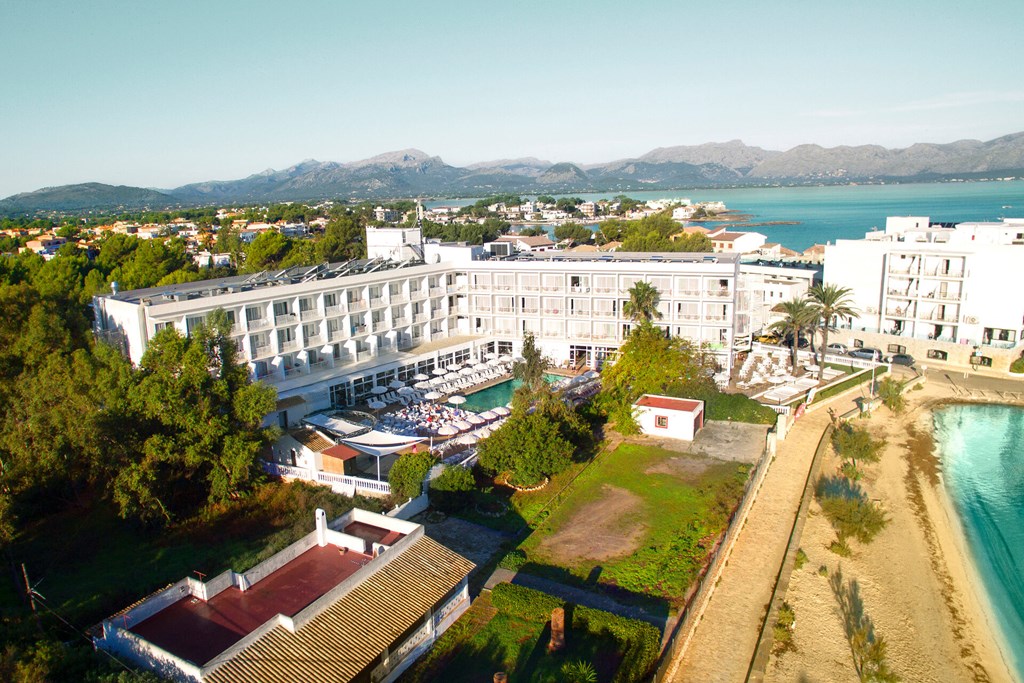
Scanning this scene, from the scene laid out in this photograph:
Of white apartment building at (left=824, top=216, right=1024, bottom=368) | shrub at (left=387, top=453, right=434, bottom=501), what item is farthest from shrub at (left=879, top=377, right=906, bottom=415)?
shrub at (left=387, top=453, right=434, bottom=501)

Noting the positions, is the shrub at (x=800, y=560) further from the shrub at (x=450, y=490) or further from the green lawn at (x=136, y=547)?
the green lawn at (x=136, y=547)

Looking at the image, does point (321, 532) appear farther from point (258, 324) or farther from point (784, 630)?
point (258, 324)

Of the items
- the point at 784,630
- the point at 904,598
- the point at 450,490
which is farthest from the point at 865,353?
the point at 450,490

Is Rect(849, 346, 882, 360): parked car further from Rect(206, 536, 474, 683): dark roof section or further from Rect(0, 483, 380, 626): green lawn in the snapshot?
Rect(206, 536, 474, 683): dark roof section

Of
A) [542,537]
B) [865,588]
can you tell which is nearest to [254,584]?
[542,537]

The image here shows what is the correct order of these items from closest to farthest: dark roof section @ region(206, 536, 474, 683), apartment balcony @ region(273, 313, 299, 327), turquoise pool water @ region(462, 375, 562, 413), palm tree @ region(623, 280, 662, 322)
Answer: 1. dark roof section @ region(206, 536, 474, 683)
2. apartment balcony @ region(273, 313, 299, 327)
3. turquoise pool water @ region(462, 375, 562, 413)
4. palm tree @ region(623, 280, 662, 322)

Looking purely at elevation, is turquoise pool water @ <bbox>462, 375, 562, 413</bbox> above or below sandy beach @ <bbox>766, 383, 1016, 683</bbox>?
above
